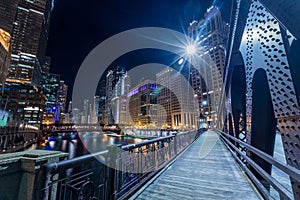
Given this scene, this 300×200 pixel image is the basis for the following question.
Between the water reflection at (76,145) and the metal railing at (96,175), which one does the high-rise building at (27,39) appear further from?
the metal railing at (96,175)

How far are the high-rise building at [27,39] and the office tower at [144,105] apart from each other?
7711 centimetres

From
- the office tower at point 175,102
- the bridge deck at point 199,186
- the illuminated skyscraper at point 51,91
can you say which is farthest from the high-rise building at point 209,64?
the illuminated skyscraper at point 51,91

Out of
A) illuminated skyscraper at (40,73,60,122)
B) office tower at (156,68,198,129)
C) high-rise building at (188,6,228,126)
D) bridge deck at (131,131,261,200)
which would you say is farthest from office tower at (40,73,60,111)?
bridge deck at (131,131,261,200)

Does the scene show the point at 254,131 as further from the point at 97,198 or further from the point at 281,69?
the point at 97,198

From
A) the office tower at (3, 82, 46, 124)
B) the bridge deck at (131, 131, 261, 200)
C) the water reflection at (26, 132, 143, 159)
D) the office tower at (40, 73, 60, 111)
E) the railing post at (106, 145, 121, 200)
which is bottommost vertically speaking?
the water reflection at (26, 132, 143, 159)

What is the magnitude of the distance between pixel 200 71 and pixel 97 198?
377 feet

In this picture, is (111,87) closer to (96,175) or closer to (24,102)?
(24,102)

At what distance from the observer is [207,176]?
15.2 feet

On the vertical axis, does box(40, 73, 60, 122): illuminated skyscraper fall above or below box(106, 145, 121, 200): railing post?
above

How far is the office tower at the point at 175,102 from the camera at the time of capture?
100 m

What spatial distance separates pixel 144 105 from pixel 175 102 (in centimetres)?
2837

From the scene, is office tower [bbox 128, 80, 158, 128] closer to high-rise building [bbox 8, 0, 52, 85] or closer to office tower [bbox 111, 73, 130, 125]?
office tower [bbox 111, 73, 130, 125]

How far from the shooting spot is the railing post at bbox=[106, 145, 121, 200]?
276 cm

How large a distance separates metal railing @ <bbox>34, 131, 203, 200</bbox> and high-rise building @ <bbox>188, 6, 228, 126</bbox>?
86.6 meters
